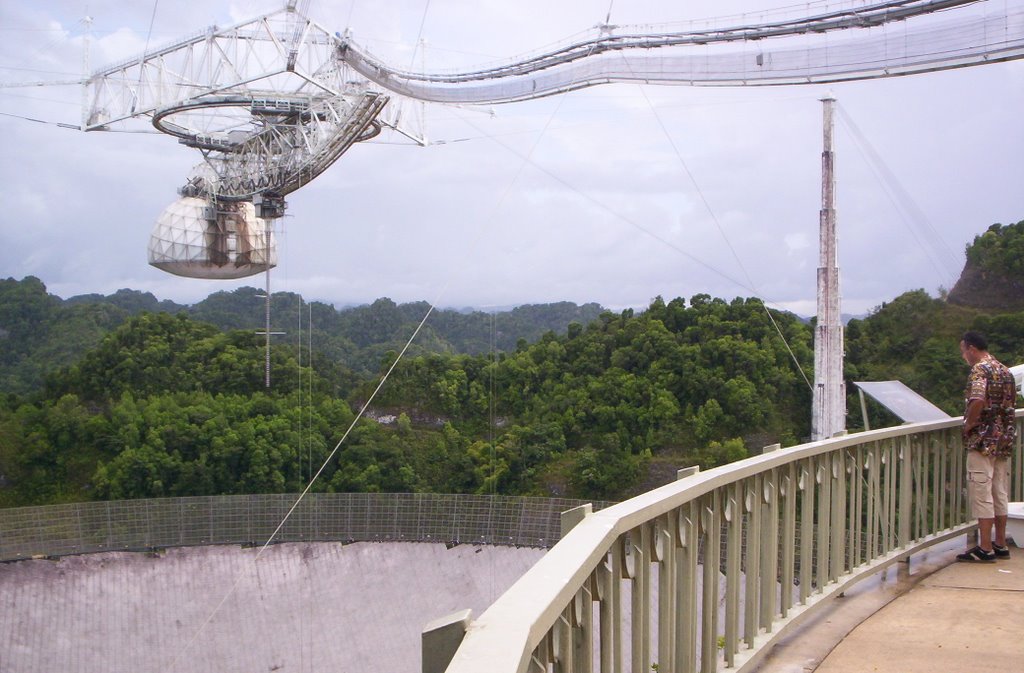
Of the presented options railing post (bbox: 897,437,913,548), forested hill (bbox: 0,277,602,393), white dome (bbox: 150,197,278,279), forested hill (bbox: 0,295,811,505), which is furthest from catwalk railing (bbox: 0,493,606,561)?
railing post (bbox: 897,437,913,548)

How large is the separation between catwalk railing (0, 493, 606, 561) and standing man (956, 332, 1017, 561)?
10.5 m

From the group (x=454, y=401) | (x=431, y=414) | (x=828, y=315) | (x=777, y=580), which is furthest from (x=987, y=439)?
(x=431, y=414)

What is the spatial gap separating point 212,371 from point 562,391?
7.90 meters

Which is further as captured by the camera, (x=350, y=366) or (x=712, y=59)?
(x=350, y=366)

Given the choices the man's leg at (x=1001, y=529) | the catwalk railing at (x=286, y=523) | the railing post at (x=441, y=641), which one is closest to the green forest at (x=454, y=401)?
the catwalk railing at (x=286, y=523)

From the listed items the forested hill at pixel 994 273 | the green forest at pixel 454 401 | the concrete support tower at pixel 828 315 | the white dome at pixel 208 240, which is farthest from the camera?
the forested hill at pixel 994 273

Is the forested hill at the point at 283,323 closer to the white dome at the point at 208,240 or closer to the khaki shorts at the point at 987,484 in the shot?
the white dome at the point at 208,240

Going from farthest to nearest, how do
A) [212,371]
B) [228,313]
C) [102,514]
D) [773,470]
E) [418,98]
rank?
1. [228,313]
2. [212,371]
3. [102,514]
4. [418,98]
5. [773,470]

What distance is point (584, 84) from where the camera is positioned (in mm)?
9352

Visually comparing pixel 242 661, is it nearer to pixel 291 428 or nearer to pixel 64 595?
pixel 64 595

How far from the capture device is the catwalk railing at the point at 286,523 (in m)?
13.5

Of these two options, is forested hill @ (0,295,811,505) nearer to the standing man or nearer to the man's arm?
the standing man

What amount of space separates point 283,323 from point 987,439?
24.6 metres

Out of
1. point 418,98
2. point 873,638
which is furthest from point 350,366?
point 873,638
